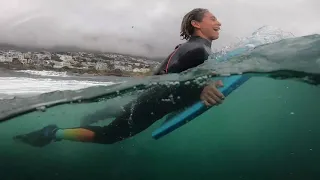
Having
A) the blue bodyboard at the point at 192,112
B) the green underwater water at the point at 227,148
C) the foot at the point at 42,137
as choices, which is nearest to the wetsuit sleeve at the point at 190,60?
the blue bodyboard at the point at 192,112

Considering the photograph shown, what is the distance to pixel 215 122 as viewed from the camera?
5.05 m

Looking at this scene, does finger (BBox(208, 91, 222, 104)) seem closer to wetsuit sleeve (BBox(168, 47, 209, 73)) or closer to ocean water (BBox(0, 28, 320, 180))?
ocean water (BBox(0, 28, 320, 180))

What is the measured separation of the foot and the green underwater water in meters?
0.06

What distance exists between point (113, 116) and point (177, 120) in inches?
30.7

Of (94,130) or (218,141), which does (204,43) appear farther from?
(94,130)

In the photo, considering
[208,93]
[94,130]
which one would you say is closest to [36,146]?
[94,130]

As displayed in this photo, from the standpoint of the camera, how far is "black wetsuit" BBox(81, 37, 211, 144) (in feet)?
16.8

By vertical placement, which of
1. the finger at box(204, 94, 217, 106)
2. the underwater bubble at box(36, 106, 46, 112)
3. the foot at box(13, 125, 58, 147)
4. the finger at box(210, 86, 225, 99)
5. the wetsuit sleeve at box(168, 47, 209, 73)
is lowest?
the foot at box(13, 125, 58, 147)

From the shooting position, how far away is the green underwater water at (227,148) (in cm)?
496

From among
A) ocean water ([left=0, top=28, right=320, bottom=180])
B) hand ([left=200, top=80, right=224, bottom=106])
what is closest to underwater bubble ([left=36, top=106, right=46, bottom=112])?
ocean water ([left=0, top=28, right=320, bottom=180])

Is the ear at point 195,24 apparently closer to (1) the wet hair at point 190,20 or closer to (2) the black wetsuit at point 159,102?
(1) the wet hair at point 190,20

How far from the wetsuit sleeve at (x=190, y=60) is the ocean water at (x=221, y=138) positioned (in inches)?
3.6

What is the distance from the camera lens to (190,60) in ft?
17.5

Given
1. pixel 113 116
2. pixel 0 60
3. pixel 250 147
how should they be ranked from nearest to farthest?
pixel 250 147 → pixel 113 116 → pixel 0 60
